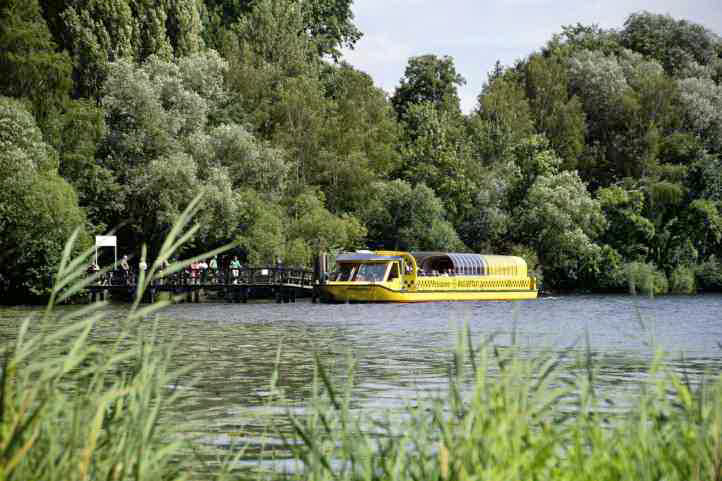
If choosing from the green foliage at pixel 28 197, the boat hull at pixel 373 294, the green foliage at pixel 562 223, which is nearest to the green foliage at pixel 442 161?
the green foliage at pixel 562 223

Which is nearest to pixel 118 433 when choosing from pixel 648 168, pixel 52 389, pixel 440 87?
pixel 52 389

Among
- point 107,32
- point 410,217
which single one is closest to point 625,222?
point 410,217

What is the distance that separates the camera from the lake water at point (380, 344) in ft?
37.7

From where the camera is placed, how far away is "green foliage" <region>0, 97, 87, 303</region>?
4181cm

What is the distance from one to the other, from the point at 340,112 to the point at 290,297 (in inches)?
610

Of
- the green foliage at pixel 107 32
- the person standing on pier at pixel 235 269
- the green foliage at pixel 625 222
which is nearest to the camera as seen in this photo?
the person standing on pier at pixel 235 269

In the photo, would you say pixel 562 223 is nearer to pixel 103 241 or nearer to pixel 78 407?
pixel 103 241

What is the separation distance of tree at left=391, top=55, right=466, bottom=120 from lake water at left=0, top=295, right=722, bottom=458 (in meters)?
32.0

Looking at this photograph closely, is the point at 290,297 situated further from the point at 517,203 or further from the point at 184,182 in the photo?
the point at 517,203

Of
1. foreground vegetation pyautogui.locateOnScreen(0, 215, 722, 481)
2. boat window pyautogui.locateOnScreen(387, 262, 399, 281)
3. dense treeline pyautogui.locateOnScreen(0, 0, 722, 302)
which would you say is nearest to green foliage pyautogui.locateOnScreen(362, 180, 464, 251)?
dense treeline pyautogui.locateOnScreen(0, 0, 722, 302)

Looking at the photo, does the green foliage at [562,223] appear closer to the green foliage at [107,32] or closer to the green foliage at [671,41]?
the green foliage at [671,41]

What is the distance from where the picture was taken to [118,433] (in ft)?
16.9

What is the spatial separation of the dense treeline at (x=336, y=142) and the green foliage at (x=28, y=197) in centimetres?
7

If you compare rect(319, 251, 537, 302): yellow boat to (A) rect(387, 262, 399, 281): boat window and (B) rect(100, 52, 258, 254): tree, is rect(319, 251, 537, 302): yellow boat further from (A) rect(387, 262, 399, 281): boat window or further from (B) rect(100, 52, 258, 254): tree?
(B) rect(100, 52, 258, 254): tree
